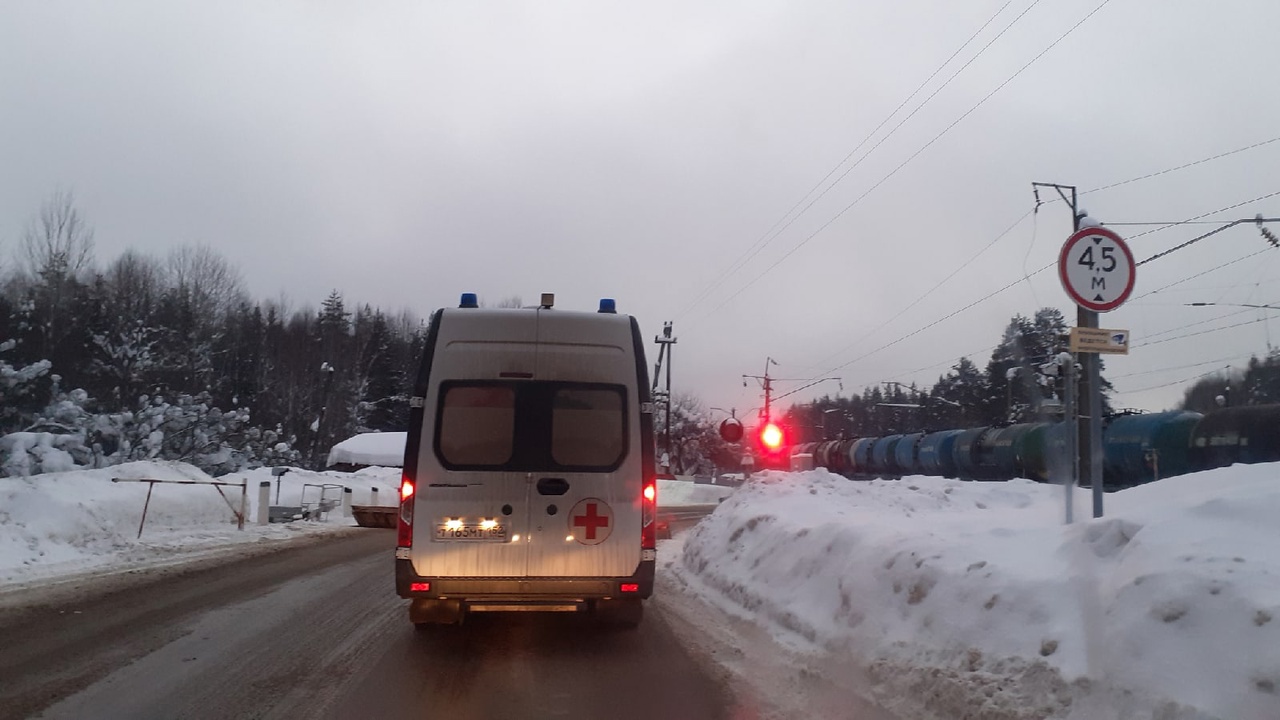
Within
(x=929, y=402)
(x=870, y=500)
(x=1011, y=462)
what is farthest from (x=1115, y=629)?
(x=929, y=402)

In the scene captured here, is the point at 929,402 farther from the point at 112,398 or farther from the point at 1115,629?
the point at 1115,629

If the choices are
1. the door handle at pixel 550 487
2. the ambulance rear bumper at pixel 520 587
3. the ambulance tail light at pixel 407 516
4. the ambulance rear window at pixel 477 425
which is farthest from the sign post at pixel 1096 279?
the ambulance tail light at pixel 407 516

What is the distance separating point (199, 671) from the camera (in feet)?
24.2

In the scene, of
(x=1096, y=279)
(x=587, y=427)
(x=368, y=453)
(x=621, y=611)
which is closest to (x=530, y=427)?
(x=587, y=427)

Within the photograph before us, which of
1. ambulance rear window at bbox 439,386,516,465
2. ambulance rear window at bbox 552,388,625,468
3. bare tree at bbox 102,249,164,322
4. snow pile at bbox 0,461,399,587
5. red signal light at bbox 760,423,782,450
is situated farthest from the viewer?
bare tree at bbox 102,249,164,322

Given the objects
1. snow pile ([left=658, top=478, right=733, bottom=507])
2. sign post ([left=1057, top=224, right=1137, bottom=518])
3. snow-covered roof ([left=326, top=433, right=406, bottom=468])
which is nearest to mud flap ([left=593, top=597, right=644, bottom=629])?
sign post ([left=1057, top=224, right=1137, bottom=518])

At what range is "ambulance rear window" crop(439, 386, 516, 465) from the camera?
26.5 feet

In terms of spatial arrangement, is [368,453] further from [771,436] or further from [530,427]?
[530,427]

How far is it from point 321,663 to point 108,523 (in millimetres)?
11634

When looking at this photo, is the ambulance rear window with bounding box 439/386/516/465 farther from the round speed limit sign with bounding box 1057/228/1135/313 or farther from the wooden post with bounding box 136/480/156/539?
the wooden post with bounding box 136/480/156/539

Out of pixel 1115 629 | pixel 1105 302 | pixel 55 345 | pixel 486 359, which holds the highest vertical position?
pixel 55 345

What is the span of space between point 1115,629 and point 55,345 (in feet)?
139

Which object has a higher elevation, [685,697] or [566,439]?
[566,439]

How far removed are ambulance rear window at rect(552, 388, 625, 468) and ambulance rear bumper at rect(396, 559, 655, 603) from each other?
3.35 feet
